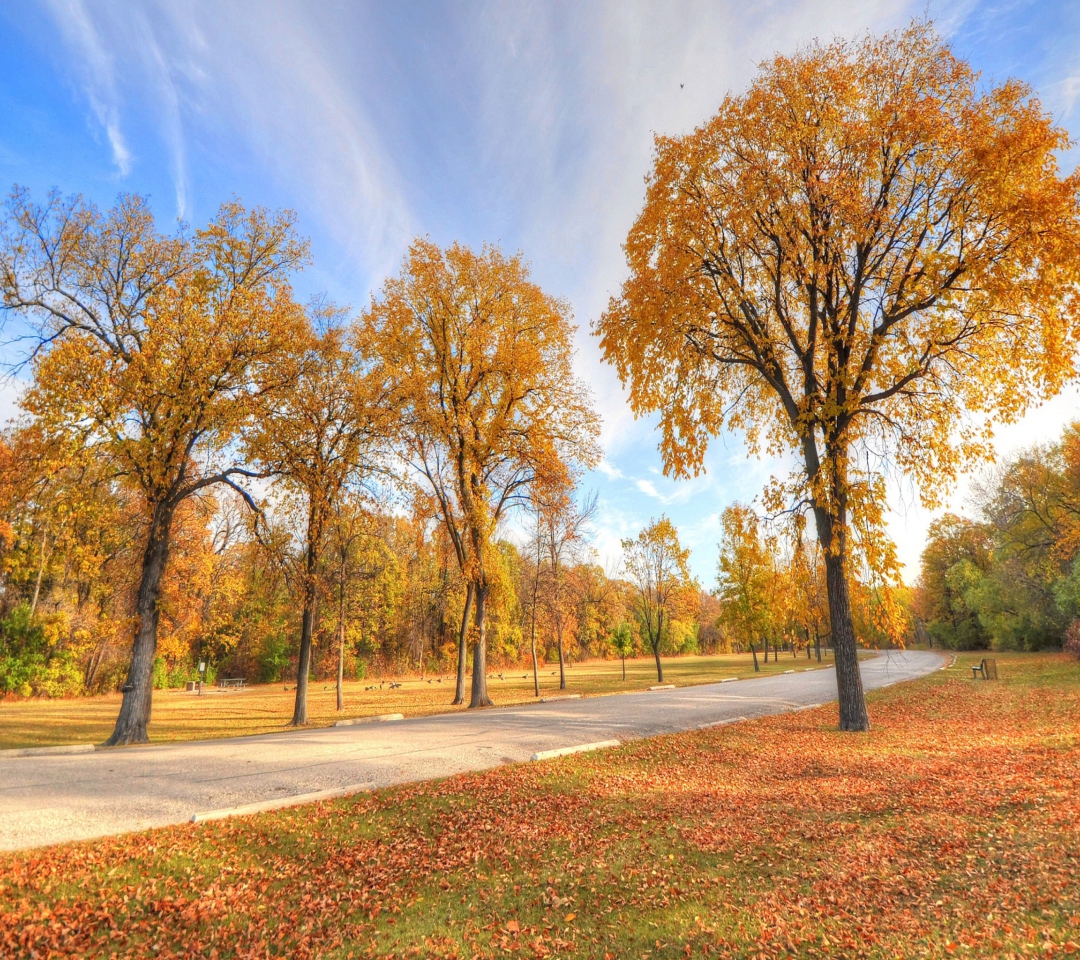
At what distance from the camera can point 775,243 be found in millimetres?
12562

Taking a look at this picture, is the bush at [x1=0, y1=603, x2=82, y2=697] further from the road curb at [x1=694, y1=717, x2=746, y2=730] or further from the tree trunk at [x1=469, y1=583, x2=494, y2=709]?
the road curb at [x1=694, y1=717, x2=746, y2=730]

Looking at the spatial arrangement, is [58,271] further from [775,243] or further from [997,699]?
[997,699]

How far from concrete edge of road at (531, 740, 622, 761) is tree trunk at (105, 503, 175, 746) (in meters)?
9.84

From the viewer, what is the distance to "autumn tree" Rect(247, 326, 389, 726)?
1509cm

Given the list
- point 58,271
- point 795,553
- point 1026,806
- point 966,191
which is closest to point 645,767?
point 1026,806

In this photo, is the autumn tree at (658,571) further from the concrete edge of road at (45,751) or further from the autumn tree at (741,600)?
the concrete edge of road at (45,751)

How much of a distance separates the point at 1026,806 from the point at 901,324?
10075 mm

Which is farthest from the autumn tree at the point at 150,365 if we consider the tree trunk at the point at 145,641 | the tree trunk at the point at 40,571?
the tree trunk at the point at 40,571

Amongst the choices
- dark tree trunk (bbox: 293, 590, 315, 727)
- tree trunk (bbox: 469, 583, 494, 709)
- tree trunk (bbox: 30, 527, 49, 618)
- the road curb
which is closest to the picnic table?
tree trunk (bbox: 30, 527, 49, 618)

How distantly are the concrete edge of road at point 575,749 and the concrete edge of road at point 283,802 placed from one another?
3110 millimetres

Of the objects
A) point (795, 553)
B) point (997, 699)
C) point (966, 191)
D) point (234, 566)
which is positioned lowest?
point (997, 699)

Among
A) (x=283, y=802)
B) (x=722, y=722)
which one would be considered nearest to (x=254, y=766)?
(x=283, y=802)

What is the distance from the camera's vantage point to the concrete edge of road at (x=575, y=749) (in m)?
9.55

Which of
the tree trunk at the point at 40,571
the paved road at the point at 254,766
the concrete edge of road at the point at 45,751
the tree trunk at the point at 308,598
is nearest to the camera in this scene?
the paved road at the point at 254,766
